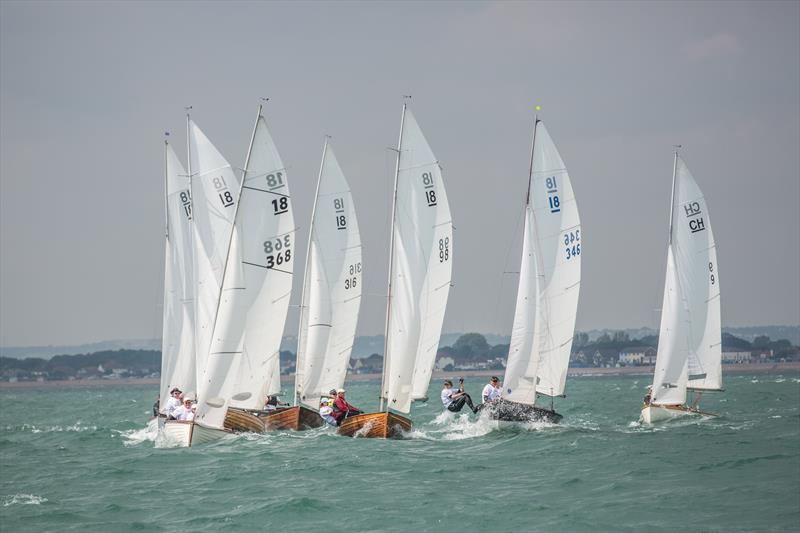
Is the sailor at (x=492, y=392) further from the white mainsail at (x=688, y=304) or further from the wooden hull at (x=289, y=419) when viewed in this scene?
the white mainsail at (x=688, y=304)

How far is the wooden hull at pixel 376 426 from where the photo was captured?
97.2ft

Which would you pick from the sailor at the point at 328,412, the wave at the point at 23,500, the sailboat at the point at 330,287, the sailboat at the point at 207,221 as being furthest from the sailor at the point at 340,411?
the wave at the point at 23,500

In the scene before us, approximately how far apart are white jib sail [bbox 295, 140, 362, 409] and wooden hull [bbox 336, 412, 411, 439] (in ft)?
16.3

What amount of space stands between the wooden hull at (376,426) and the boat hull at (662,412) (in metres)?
9.99

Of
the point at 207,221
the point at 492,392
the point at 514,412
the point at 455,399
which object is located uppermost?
the point at 207,221

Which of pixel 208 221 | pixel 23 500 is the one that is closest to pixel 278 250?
pixel 208 221

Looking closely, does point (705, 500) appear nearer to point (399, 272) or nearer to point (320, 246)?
point (399, 272)

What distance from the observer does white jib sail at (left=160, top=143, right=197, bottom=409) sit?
35750 mm

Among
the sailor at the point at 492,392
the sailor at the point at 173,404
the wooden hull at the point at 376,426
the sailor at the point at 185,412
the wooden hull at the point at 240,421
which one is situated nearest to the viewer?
the wooden hull at the point at 376,426

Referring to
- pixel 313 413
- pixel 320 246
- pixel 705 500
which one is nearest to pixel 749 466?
pixel 705 500

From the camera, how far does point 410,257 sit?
31.4m

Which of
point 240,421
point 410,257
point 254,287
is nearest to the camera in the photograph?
point 254,287

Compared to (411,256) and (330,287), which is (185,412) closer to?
(330,287)

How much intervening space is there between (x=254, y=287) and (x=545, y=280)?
29.9 feet
